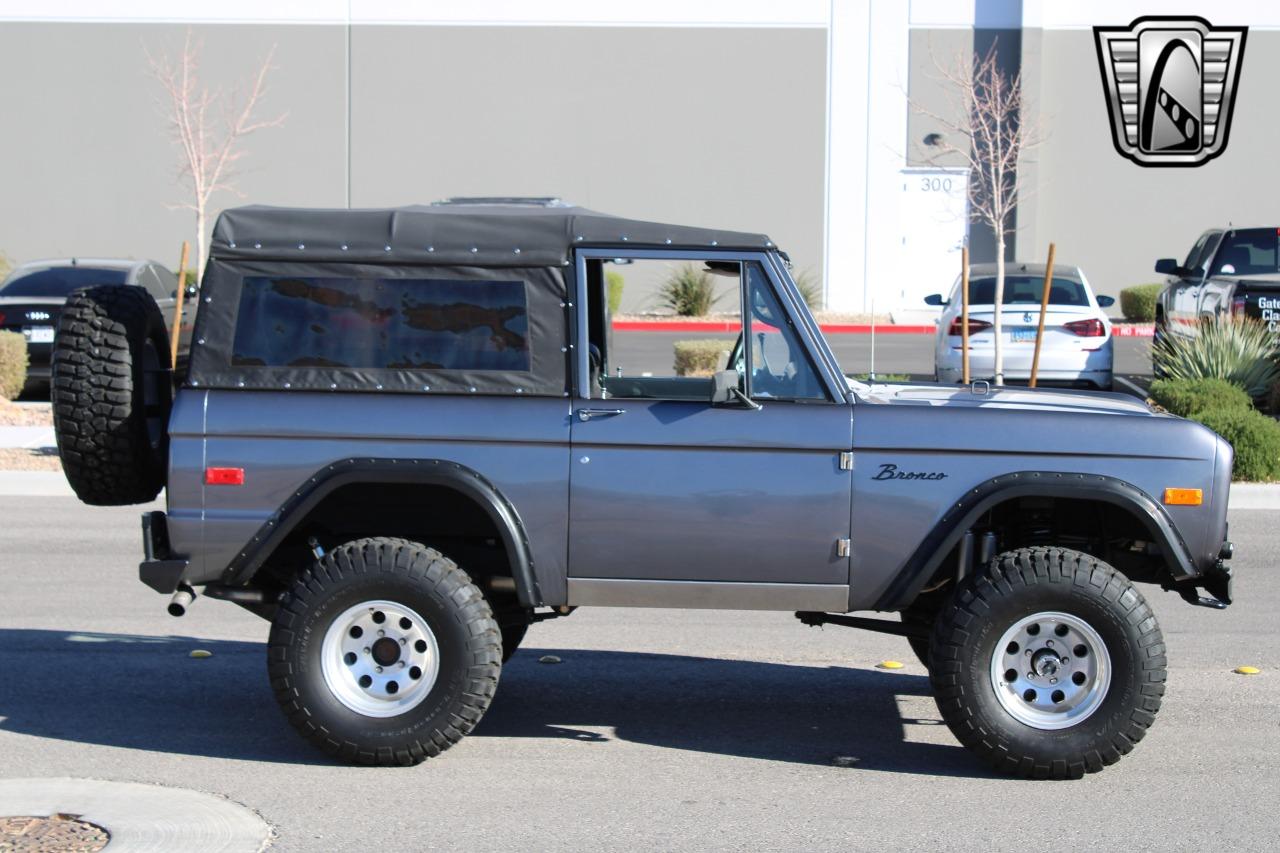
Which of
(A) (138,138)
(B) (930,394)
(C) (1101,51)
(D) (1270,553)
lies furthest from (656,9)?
(B) (930,394)

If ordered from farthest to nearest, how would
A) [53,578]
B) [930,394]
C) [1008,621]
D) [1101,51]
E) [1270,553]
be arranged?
[1101,51] → [1270,553] → [53,578] → [930,394] → [1008,621]

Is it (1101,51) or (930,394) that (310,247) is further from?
(1101,51)

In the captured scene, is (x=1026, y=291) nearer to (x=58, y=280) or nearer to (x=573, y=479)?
(x=58, y=280)

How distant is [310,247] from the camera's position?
6.14 metres

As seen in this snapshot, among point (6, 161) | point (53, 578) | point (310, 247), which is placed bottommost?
point (53, 578)

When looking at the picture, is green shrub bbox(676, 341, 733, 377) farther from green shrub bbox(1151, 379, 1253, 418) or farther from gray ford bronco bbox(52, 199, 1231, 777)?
gray ford bronco bbox(52, 199, 1231, 777)

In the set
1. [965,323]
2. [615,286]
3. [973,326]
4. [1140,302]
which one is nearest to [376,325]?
[965,323]

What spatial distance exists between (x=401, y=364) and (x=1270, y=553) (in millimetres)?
7270

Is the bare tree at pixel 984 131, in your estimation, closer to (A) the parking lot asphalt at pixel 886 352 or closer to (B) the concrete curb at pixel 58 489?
(A) the parking lot asphalt at pixel 886 352

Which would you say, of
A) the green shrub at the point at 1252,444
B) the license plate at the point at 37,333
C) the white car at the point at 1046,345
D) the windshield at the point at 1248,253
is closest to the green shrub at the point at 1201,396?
the green shrub at the point at 1252,444

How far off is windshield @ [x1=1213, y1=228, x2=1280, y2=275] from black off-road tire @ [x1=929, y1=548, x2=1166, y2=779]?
45.1 feet

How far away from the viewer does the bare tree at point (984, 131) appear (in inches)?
1201

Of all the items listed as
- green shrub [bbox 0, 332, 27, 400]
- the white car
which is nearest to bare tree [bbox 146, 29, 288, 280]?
green shrub [bbox 0, 332, 27, 400]

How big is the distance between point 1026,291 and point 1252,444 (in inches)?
201
